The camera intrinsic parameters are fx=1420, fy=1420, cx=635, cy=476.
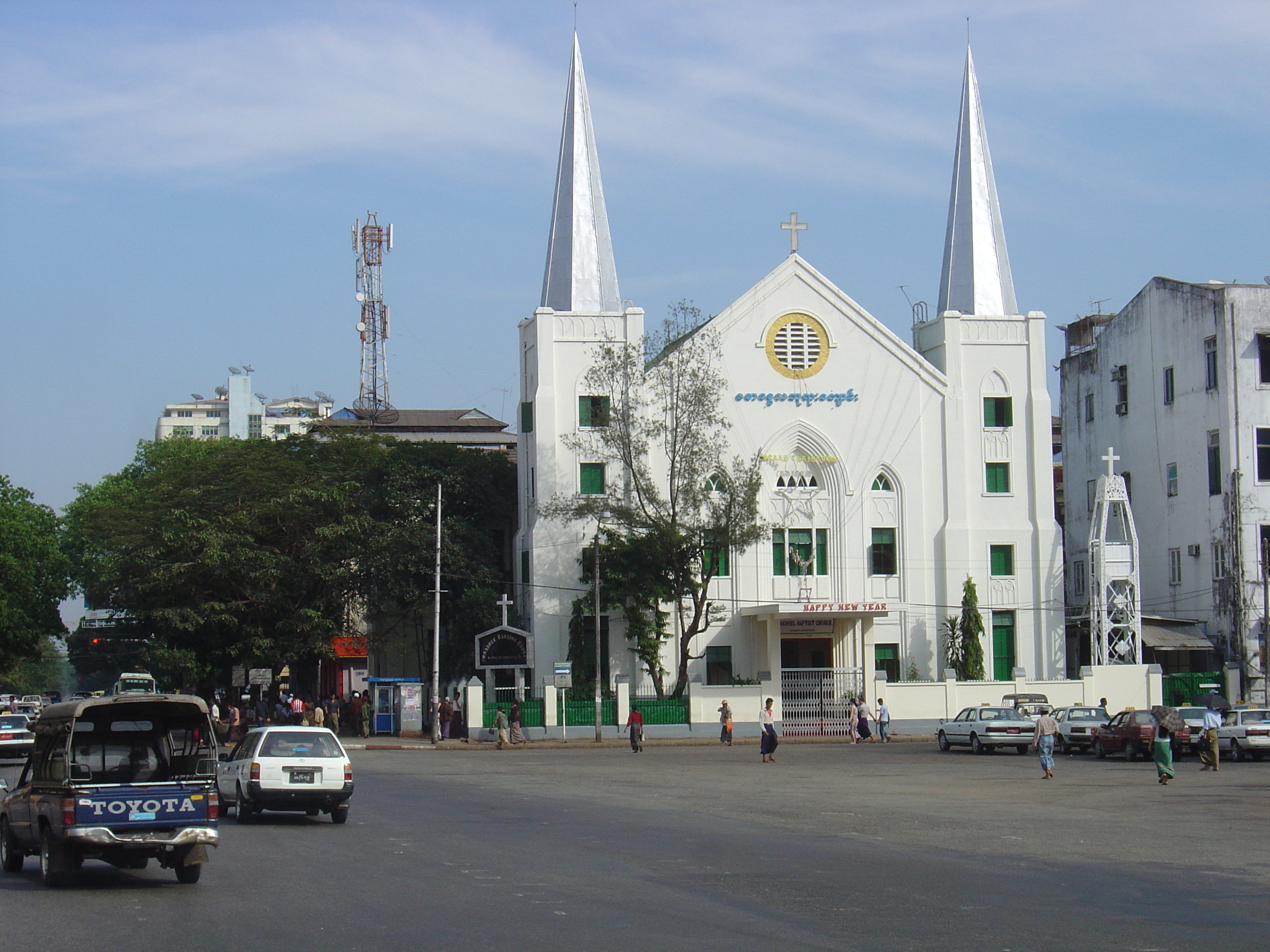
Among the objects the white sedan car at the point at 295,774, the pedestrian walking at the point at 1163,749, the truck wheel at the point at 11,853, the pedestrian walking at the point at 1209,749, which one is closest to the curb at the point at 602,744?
the pedestrian walking at the point at 1209,749

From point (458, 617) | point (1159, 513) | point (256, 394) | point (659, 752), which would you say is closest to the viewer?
point (659, 752)

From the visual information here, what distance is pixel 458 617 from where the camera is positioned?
50156mm

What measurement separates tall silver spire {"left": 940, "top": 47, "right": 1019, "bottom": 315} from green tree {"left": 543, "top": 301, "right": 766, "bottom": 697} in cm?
1063

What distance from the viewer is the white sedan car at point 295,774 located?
1931cm

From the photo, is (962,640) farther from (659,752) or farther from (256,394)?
(256,394)

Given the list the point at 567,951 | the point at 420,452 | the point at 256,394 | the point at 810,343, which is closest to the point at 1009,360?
the point at 810,343

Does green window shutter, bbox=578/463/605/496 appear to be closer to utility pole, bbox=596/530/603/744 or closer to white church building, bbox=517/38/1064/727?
white church building, bbox=517/38/1064/727

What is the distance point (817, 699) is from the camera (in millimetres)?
46688

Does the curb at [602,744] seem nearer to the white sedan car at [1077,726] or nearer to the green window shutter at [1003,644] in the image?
the green window shutter at [1003,644]

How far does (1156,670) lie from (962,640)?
248 inches

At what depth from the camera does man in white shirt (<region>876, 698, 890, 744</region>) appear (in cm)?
4297

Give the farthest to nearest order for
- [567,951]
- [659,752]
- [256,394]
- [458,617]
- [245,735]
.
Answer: [256,394]
[458,617]
[659,752]
[245,735]
[567,951]

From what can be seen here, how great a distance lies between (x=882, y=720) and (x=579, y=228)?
70.1 ft

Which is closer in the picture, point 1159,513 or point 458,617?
point 458,617
